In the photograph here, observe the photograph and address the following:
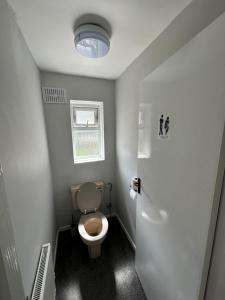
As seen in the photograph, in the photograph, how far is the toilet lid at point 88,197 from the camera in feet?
5.65

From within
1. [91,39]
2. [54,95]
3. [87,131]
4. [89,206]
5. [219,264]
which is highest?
[91,39]

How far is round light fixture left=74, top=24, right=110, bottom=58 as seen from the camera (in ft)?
2.83

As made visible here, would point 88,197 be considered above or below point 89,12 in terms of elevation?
below

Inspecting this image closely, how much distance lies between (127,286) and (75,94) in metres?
2.25

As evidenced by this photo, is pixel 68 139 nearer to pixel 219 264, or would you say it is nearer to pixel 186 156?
pixel 186 156

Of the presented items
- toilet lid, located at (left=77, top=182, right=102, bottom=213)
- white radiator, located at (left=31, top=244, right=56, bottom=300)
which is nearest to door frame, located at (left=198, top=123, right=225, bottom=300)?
white radiator, located at (left=31, top=244, right=56, bottom=300)

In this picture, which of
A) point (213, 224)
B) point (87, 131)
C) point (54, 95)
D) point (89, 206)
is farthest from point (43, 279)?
point (54, 95)

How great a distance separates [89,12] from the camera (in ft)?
2.62

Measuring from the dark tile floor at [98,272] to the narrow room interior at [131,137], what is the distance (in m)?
0.01

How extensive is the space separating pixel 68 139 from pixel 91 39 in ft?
3.84

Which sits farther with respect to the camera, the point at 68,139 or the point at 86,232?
the point at 68,139

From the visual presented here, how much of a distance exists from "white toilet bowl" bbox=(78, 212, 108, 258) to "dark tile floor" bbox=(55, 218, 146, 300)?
0.14 metres

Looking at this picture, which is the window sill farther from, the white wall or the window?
the white wall

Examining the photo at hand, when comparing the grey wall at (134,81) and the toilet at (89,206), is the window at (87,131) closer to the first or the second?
the grey wall at (134,81)
